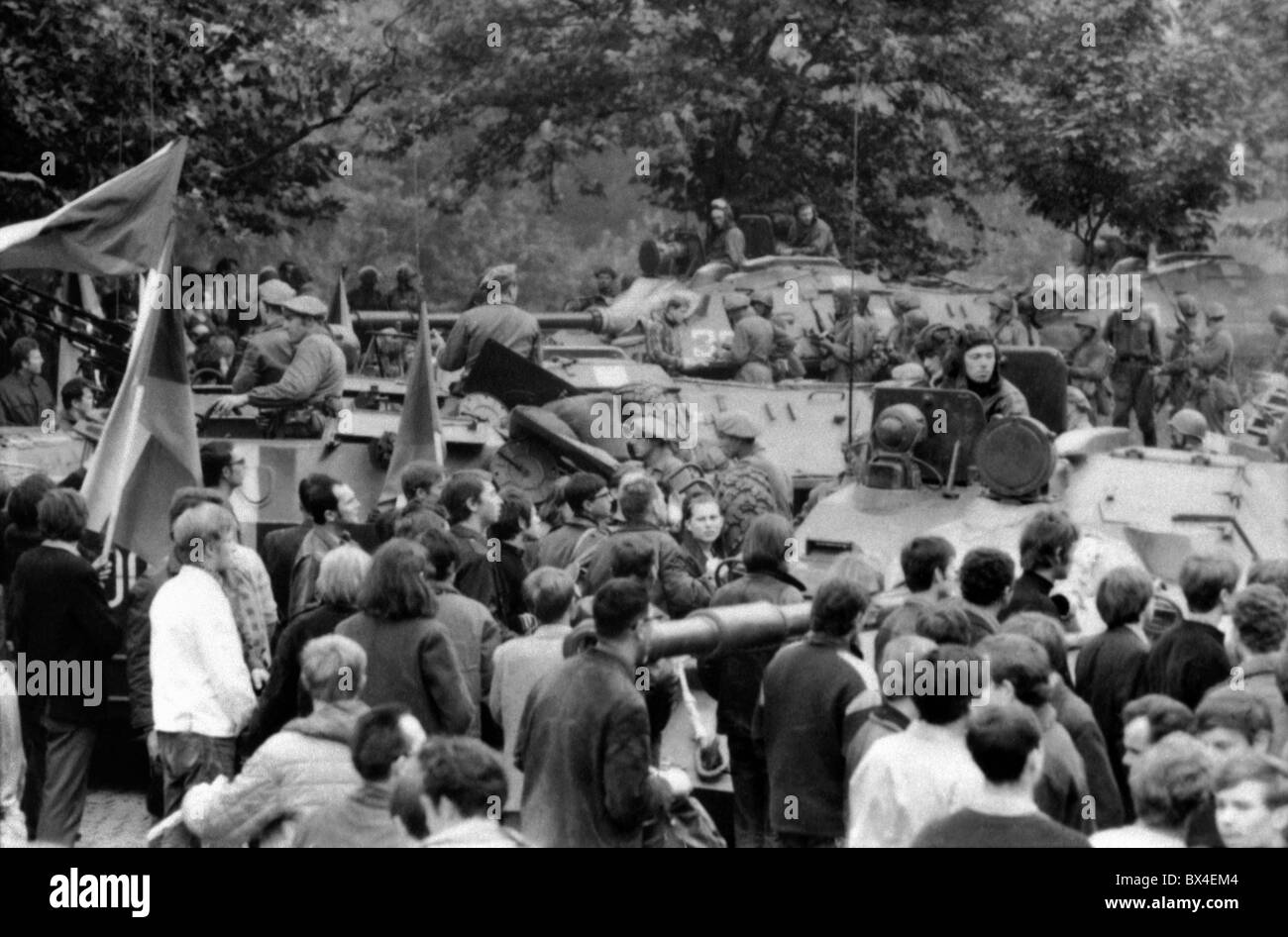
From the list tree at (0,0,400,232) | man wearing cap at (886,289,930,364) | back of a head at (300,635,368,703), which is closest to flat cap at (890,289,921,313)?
man wearing cap at (886,289,930,364)

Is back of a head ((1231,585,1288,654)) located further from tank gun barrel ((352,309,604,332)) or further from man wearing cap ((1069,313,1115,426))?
man wearing cap ((1069,313,1115,426))

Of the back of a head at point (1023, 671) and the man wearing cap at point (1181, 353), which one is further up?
the man wearing cap at point (1181, 353)

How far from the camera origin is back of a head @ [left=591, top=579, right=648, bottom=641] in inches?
353

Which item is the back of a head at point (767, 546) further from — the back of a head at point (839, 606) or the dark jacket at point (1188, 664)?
the dark jacket at point (1188, 664)

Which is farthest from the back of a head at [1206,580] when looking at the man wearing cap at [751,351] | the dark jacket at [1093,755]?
the man wearing cap at [751,351]

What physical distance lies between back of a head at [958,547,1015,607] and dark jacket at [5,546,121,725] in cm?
383

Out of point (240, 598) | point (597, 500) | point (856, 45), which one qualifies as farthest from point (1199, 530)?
point (856, 45)

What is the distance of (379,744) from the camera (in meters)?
7.93

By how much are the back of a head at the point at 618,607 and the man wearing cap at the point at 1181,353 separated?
661 inches

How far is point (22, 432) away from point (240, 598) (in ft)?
19.0

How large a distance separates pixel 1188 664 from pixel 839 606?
139 cm

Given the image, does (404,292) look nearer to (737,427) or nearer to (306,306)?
(306,306)

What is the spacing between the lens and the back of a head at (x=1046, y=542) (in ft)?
36.2
